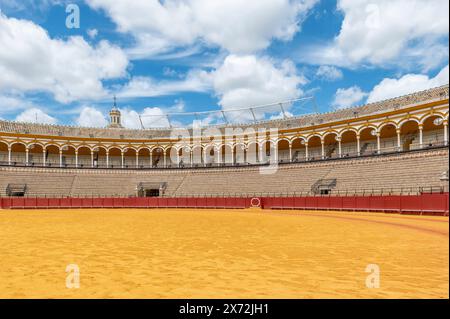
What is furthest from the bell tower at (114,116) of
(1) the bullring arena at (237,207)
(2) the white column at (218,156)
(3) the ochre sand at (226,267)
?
(3) the ochre sand at (226,267)

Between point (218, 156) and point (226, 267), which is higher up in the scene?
point (218, 156)

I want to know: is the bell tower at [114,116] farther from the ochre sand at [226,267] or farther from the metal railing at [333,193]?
the ochre sand at [226,267]

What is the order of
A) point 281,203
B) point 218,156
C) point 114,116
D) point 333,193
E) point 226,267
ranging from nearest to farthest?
point 226,267 < point 333,193 < point 281,203 < point 218,156 < point 114,116

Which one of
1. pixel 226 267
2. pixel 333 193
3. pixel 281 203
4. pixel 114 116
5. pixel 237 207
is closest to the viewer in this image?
pixel 226 267

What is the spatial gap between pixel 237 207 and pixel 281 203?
4583 mm

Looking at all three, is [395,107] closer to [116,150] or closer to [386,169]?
[386,169]

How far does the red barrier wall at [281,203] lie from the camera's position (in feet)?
70.8

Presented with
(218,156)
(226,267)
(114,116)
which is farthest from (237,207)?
(114,116)

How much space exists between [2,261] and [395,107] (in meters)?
A: 33.8

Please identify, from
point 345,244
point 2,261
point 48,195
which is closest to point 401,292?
point 345,244

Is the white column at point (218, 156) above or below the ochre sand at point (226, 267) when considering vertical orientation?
above

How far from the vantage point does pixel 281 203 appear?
31609 millimetres

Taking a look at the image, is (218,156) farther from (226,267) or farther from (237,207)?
(226,267)

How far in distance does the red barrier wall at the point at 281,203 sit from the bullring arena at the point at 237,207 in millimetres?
96
